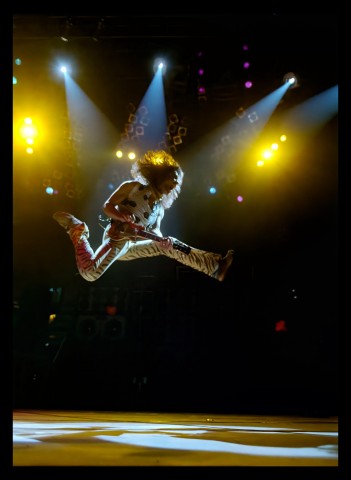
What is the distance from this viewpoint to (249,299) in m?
5.78

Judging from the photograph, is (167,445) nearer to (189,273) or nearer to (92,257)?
(92,257)

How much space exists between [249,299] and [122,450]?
3612 mm

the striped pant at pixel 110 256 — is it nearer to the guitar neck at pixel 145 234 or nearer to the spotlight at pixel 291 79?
the guitar neck at pixel 145 234

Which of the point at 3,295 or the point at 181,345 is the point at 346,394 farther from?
the point at 181,345

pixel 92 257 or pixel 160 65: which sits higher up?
pixel 160 65

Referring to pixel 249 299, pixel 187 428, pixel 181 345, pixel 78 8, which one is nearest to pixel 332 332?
pixel 249 299

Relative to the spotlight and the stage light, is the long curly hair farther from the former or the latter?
the spotlight

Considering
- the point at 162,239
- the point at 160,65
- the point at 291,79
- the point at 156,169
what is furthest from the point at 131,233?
the point at 291,79

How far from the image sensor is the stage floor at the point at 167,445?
2.13m

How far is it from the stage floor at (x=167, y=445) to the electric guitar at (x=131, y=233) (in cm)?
132

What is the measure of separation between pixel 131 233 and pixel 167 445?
1572 mm

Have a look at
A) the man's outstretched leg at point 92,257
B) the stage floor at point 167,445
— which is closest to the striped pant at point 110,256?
the man's outstretched leg at point 92,257

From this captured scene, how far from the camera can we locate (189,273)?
5.88 m

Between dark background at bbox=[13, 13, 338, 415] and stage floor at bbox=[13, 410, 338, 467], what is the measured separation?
1999mm
